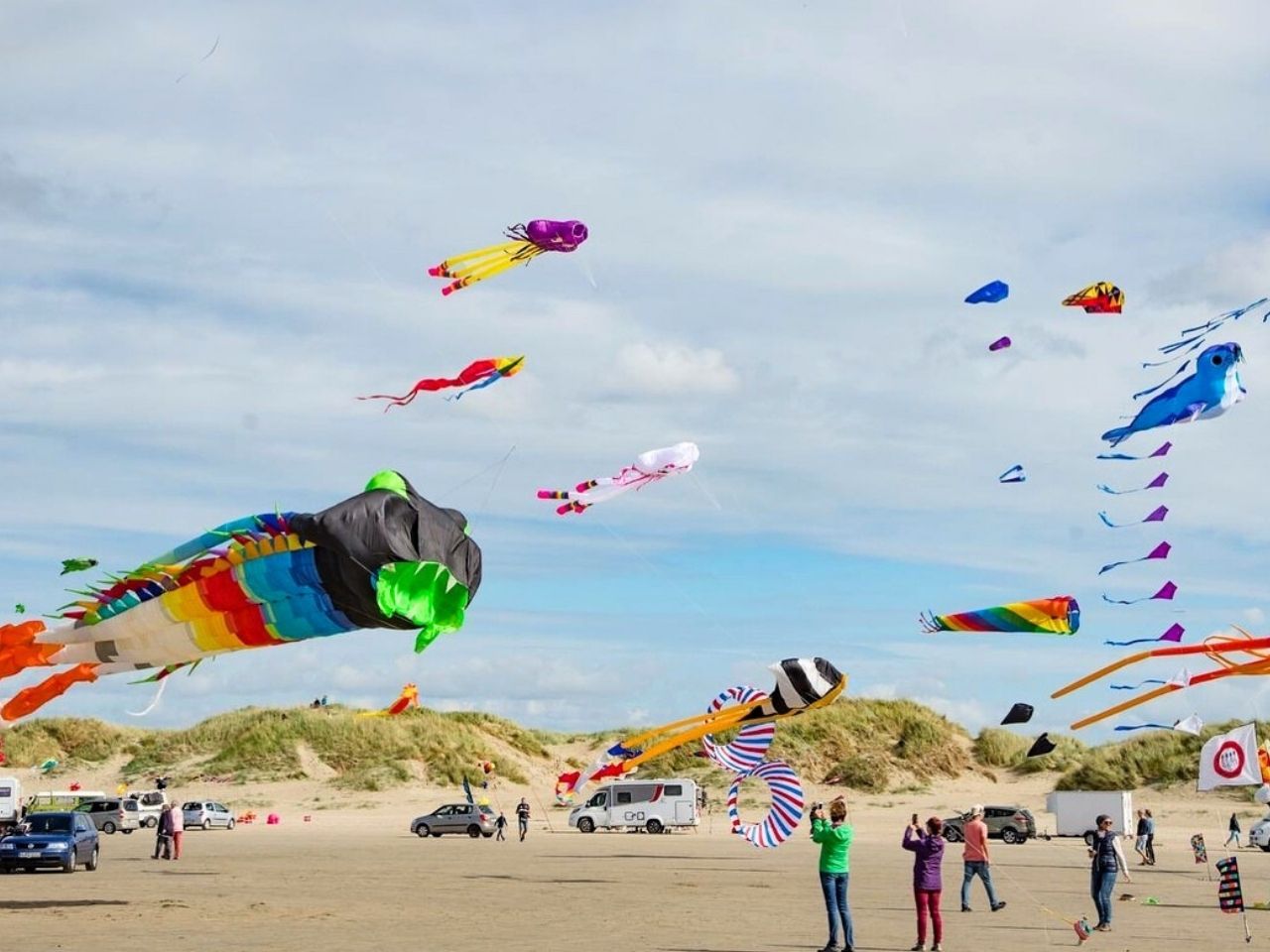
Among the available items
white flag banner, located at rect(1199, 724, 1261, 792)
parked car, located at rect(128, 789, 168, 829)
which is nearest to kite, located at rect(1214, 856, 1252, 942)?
white flag banner, located at rect(1199, 724, 1261, 792)

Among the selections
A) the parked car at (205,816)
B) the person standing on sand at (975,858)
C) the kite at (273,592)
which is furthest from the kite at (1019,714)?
the parked car at (205,816)

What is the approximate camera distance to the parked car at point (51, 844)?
31922mm

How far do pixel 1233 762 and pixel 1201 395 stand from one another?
1070 centimetres

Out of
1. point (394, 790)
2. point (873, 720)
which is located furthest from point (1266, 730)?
point (394, 790)

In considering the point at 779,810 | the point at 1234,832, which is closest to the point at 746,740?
the point at 779,810

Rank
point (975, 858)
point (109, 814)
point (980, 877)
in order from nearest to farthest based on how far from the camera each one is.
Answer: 1. point (980, 877)
2. point (975, 858)
3. point (109, 814)

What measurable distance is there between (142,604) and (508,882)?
15256 millimetres

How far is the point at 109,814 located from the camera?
55375 mm

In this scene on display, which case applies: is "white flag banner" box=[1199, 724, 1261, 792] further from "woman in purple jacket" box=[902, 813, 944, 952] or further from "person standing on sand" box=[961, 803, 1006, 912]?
"woman in purple jacket" box=[902, 813, 944, 952]

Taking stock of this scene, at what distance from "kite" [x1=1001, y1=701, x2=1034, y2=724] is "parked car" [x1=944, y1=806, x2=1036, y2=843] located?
77.1ft

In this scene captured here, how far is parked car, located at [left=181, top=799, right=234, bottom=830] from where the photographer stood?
56.0 meters

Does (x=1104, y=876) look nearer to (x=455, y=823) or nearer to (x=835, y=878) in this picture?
(x=835, y=878)

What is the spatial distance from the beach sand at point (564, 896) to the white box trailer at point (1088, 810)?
525 millimetres

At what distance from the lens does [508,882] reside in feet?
101
